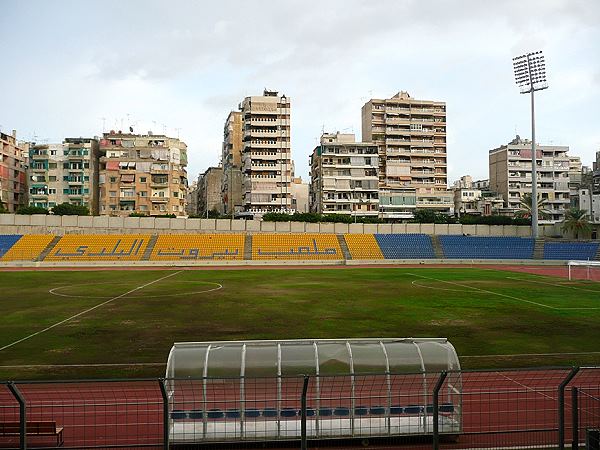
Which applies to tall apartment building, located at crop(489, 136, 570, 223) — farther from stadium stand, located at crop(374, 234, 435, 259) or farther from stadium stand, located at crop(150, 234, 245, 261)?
stadium stand, located at crop(150, 234, 245, 261)

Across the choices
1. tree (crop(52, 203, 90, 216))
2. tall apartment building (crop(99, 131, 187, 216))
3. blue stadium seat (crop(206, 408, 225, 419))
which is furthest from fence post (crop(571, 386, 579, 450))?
tall apartment building (crop(99, 131, 187, 216))

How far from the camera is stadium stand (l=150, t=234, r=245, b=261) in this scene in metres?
74.0

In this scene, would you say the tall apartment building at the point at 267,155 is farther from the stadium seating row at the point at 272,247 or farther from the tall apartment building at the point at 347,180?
the stadium seating row at the point at 272,247

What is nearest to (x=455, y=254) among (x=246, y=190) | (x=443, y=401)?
(x=246, y=190)

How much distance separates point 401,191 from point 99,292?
89.4 metres

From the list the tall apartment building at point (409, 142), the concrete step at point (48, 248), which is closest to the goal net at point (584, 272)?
the tall apartment building at point (409, 142)

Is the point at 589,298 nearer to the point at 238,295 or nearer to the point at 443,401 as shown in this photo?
the point at 238,295

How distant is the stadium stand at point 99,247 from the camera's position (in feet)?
237

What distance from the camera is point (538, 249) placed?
272 feet

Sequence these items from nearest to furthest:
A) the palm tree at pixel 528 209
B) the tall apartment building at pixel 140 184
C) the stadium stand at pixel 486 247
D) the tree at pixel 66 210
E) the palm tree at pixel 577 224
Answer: the stadium stand at pixel 486 247
the palm tree at pixel 577 224
the tree at pixel 66 210
the palm tree at pixel 528 209
the tall apartment building at pixel 140 184

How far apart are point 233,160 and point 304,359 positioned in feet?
396

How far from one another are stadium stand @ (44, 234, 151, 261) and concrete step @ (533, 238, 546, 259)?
196 feet

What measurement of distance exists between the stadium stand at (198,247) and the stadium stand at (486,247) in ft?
107

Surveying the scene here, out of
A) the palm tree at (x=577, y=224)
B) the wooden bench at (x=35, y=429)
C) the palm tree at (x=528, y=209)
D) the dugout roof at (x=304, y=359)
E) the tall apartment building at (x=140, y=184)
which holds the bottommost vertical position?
the wooden bench at (x=35, y=429)
